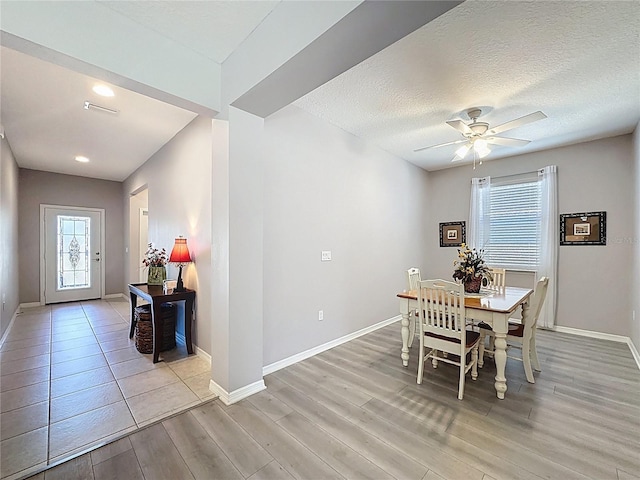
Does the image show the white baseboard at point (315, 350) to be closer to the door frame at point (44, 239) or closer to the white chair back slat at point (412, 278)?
the white chair back slat at point (412, 278)

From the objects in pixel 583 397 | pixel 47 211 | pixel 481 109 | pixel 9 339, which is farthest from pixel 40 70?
pixel 583 397

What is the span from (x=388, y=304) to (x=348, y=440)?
2881mm

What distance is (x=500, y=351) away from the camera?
95.5 inches

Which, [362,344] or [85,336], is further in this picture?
[85,336]

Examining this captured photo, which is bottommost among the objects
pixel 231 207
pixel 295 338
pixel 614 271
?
pixel 295 338

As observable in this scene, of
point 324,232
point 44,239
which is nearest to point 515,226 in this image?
point 324,232

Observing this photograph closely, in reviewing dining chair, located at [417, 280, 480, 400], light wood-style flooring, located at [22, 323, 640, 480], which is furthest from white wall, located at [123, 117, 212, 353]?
dining chair, located at [417, 280, 480, 400]

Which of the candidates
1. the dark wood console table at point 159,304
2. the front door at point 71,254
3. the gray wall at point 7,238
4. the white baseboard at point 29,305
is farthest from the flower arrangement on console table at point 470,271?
the white baseboard at point 29,305

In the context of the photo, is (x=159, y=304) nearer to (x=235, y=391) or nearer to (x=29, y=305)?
(x=235, y=391)

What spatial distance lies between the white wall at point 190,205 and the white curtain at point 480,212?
14.5 ft

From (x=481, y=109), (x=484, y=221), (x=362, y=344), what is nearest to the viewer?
(x=481, y=109)

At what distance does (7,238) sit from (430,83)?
602 cm

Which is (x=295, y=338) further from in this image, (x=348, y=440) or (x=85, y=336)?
(x=85, y=336)

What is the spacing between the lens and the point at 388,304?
4602mm
